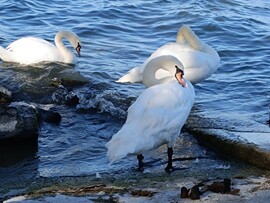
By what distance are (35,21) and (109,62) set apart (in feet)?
10.9

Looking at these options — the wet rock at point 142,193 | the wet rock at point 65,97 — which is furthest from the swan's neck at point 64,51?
the wet rock at point 142,193

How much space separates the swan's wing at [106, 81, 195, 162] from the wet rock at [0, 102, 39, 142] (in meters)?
1.05

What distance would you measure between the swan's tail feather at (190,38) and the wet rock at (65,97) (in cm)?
173

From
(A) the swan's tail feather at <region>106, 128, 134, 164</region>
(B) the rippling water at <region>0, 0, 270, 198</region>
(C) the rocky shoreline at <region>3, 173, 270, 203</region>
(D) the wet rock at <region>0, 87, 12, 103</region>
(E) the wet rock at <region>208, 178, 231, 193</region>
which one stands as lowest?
(B) the rippling water at <region>0, 0, 270, 198</region>

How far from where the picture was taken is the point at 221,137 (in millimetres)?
6531

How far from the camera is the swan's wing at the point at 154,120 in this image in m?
5.65

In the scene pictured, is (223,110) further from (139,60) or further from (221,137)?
(139,60)

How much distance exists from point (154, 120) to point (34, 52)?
479 cm

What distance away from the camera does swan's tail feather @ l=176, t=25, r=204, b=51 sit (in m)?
9.15

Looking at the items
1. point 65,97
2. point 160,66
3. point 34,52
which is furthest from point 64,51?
point 160,66

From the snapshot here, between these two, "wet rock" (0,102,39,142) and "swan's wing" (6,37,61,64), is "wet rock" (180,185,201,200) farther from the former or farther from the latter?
"swan's wing" (6,37,61,64)

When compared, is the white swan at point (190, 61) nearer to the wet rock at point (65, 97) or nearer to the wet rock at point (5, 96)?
the wet rock at point (65, 97)

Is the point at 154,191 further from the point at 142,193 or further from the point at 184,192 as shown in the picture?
the point at 184,192

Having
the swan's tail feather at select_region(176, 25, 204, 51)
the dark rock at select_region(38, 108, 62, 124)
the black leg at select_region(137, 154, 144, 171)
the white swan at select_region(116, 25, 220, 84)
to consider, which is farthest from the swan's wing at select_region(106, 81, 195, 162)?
the swan's tail feather at select_region(176, 25, 204, 51)
